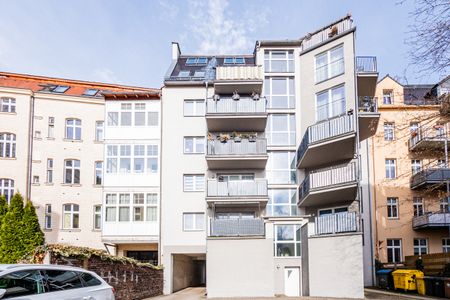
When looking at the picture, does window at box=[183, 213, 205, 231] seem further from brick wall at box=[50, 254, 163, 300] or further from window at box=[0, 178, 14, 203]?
window at box=[0, 178, 14, 203]

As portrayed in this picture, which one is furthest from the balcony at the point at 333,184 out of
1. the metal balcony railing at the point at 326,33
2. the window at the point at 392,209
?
the window at the point at 392,209

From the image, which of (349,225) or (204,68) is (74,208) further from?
(349,225)

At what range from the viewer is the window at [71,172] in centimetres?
2815

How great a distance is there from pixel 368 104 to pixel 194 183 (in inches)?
414

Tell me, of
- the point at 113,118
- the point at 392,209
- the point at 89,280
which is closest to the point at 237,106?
the point at 113,118

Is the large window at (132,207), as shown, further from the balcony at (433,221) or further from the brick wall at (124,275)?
the balcony at (433,221)

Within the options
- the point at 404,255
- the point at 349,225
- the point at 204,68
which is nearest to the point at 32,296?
the point at 349,225

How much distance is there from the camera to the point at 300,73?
2709 centimetres

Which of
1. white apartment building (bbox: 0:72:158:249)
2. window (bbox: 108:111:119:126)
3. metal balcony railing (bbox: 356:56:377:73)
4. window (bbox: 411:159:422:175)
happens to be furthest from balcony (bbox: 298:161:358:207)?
white apartment building (bbox: 0:72:158:249)

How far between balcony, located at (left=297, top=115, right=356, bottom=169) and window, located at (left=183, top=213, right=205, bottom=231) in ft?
21.3

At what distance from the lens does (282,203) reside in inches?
1037

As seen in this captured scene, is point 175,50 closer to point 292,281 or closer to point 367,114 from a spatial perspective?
point 367,114

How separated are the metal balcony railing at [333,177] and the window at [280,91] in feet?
18.3

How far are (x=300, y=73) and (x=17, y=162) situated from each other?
17047 mm
